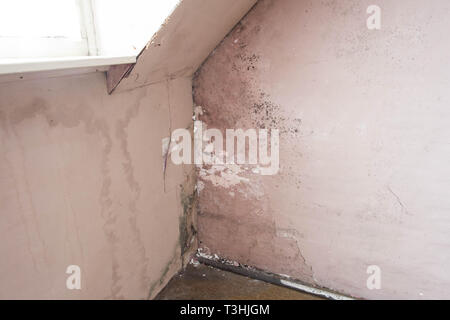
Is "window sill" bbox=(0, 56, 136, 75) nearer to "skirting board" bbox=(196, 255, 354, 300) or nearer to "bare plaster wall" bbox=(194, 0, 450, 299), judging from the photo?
"bare plaster wall" bbox=(194, 0, 450, 299)

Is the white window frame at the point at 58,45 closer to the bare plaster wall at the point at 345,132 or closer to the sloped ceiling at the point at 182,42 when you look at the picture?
the sloped ceiling at the point at 182,42

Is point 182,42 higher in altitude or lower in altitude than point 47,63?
higher

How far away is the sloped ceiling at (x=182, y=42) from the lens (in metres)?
1.34

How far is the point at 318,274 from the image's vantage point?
209 centimetres

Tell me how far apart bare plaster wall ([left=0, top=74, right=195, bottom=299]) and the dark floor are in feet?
0.43

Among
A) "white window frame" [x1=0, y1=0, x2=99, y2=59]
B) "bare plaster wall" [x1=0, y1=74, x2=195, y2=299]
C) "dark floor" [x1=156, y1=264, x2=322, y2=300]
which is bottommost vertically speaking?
"dark floor" [x1=156, y1=264, x2=322, y2=300]

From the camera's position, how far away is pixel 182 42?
154cm

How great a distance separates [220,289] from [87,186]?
3.74 feet

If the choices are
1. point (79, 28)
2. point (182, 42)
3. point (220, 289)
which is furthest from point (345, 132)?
point (79, 28)

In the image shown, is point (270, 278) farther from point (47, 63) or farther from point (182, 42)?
point (47, 63)

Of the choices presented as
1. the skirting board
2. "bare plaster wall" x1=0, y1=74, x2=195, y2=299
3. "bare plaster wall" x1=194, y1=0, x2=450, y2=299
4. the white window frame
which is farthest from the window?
the skirting board

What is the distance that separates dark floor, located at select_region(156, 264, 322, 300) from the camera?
6.72ft

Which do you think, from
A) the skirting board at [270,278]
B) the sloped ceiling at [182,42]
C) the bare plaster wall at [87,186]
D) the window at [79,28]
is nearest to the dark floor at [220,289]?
the skirting board at [270,278]

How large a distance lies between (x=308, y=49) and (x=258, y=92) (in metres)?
0.35
